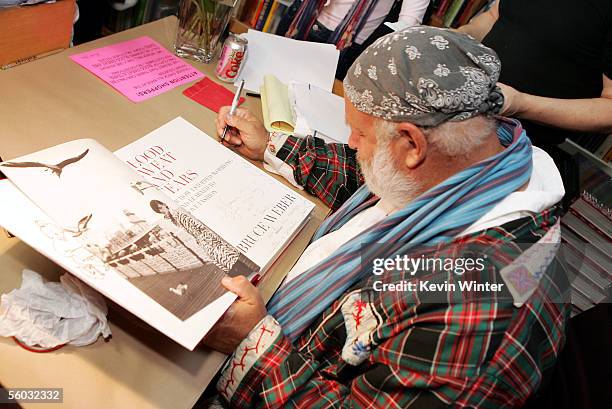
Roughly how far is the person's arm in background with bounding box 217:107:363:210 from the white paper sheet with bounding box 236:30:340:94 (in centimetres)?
29

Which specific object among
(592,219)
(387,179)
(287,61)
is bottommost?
(592,219)

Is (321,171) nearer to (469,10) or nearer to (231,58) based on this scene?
(231,58)

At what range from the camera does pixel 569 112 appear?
114cm

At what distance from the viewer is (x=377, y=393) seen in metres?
0.60

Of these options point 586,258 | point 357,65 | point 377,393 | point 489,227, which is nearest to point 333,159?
point 357,65

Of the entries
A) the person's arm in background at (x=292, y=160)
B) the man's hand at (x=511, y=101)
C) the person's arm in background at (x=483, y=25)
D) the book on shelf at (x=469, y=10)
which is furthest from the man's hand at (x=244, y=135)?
the book on shelf at (x=469, y=10)

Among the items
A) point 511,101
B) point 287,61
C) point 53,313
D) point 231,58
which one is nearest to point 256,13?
point 287,61

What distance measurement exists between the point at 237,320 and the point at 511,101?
0.87 metres

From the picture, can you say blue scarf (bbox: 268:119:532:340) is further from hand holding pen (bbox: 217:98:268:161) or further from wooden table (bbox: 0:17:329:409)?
hand holding pen (bbox: 217:98:268:161)

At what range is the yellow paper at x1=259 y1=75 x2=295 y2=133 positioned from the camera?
1137mm

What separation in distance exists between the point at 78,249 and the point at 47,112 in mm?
468

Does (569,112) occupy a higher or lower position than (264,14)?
higher

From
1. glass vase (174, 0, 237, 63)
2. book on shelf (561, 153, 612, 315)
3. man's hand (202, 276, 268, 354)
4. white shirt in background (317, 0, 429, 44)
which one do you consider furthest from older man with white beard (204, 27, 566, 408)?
book on shelf (561, 153, 612, 315)

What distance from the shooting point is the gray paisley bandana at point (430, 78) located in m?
0.68
